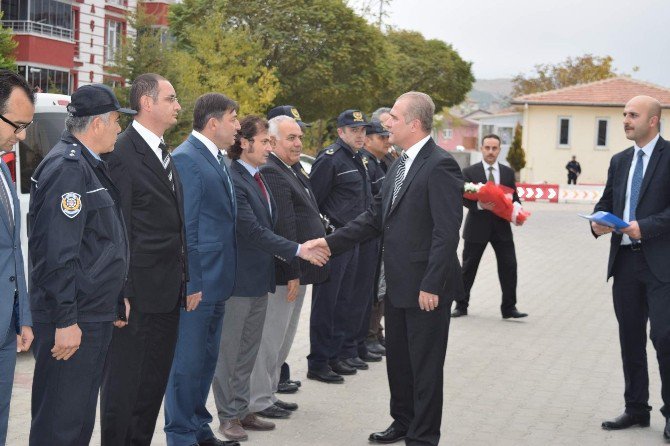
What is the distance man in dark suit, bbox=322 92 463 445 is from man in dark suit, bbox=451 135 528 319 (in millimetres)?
5999

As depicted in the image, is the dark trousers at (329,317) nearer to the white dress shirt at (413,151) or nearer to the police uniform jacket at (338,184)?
the police uniform jacket at (338,184)

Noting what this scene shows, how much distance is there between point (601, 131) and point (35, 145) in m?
58.7

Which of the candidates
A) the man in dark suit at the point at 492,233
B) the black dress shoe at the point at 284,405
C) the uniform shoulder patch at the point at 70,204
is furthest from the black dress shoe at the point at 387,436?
the man in dark suit at the point at 492,233

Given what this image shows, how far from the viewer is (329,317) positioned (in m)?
9.05

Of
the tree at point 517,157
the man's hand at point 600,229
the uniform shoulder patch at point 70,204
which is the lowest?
the man's hand at point 600,229

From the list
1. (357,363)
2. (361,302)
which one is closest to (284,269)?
(361,302)

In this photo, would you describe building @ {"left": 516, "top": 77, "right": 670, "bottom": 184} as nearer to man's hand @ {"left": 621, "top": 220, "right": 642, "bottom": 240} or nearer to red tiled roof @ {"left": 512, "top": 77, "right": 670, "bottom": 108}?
red tiled roof @ {"left": 512, "top": 77, "right": 670, "bottom": 108}

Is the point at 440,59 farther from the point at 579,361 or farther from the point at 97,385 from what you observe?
the point at 97,385

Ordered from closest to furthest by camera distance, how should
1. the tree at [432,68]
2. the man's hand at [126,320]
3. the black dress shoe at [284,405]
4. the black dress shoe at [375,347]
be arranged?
the man's hand at [126,320] → the black dress shoe at [284,405] → the black dress shoe at [375,347] → the tree at [432,68]

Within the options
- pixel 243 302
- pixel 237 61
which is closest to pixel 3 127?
pixel 243 302

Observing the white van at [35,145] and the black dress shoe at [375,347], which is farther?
the black dress shoe at [375,347]

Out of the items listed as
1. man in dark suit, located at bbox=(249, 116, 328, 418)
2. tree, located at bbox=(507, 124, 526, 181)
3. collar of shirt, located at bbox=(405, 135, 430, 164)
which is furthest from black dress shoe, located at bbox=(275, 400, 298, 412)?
tree, located at bbox=(507, 124, 526, 181)

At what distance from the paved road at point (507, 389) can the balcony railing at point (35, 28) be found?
2996 centimetres

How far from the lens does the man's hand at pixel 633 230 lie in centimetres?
732
